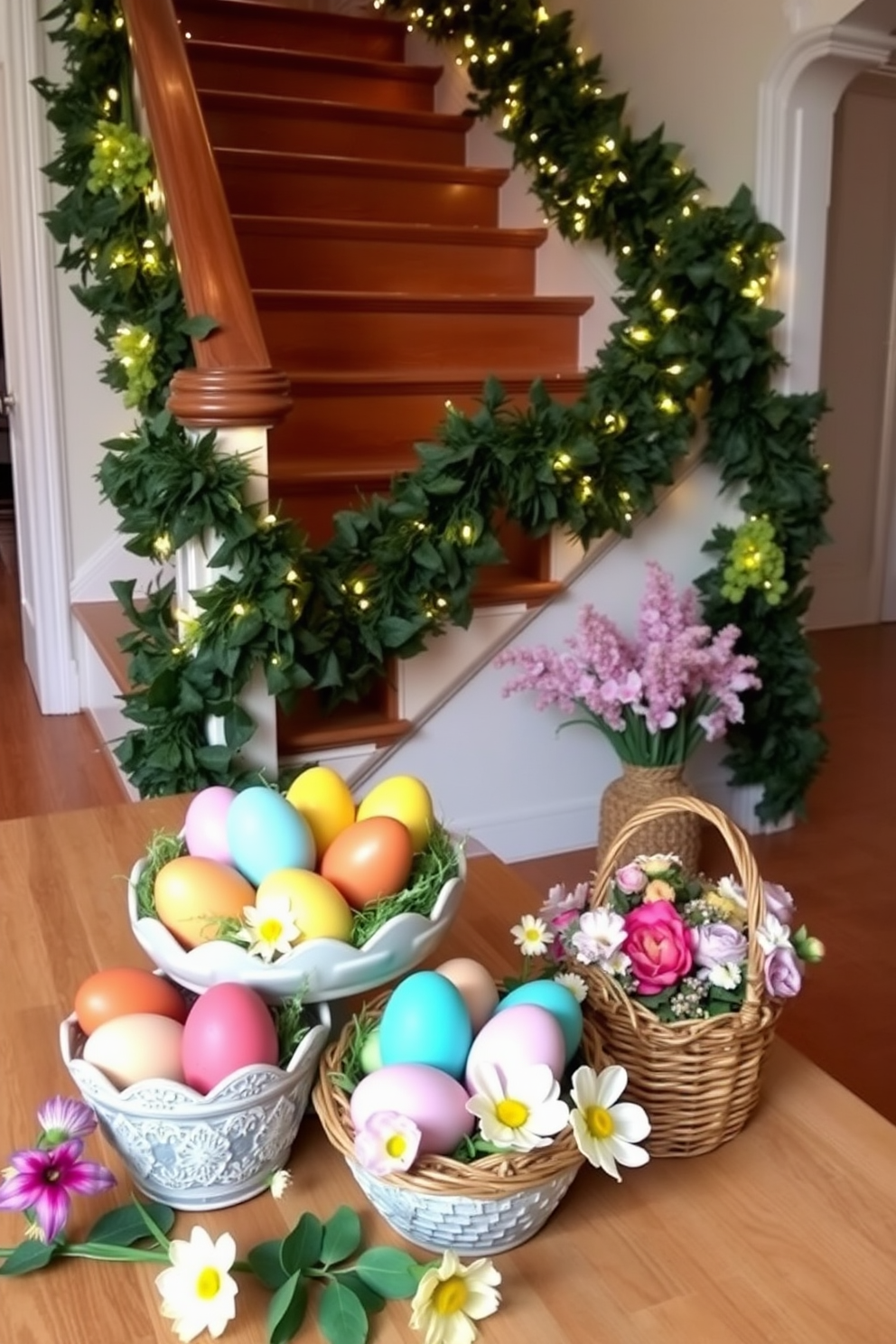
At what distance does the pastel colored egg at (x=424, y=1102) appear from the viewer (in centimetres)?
81

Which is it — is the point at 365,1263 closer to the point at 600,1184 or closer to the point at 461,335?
the point at 600,1184

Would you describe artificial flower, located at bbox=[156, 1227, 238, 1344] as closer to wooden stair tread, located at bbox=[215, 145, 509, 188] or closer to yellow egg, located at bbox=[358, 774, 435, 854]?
yellow egg, located at bbox=[358, 774, 435, 854]

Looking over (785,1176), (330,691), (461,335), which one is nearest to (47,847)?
(785,1176)

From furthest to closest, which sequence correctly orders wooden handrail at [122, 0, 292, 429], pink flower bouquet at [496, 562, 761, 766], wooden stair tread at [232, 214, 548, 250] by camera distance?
wooden stair tread at [232, 214, 548, 250], pink flower bouquet at [496, 562, 761, 766], wooden handrail at [122, 0, 292, 429]

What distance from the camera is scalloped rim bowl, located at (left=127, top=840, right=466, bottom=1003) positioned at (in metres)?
0.91

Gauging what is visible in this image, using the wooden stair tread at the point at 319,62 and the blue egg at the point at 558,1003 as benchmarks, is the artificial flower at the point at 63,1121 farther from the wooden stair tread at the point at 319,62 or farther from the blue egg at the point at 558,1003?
the wooden stair tread at the point at 319,62

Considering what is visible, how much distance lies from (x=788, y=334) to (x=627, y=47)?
0.91 metres

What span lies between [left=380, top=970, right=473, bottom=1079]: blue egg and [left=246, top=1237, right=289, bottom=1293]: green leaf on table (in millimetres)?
134

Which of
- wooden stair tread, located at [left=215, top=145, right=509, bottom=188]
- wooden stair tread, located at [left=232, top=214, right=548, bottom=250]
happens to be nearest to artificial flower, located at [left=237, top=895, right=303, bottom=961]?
wooden stair tread, located at [left=232, top=214, right=548, bottom=250]

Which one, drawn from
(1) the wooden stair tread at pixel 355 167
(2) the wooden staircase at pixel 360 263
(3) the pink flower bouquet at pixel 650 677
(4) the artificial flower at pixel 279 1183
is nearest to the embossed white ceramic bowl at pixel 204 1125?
(4) the artificial flower at pixel 279 1183

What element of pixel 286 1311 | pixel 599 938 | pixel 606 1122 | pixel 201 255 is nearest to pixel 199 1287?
pixel 286 1311

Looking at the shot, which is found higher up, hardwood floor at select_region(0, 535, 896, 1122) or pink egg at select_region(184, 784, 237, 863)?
pink egg at select_region(184, 784, 237, 863)

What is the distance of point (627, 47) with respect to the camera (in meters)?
3.42

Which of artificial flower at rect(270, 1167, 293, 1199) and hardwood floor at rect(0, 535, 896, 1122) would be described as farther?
hardwood floor at rect(0, 535, 896, 1122)
